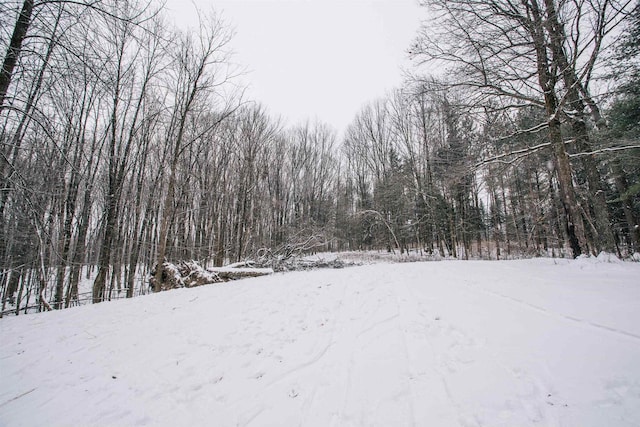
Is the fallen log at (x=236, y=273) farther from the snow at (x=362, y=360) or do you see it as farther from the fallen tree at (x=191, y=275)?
the snow at (x=362, y=360)

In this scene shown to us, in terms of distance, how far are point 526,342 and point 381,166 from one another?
2265 centimetres

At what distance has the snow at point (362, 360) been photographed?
164cm

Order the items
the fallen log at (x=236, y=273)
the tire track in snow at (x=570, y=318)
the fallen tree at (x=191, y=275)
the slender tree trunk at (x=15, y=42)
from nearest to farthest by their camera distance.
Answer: the tire track in snow at (x=570, y=318) → the slender tree trunk at (x=15, y=42) → the fallen tree at (x=191, y=275) → the fallen log at (x=236, y=273)

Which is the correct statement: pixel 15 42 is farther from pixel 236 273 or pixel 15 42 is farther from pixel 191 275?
pixel 236 273

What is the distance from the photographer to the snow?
5.37ft

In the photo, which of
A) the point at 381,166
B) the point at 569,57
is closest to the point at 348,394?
the point at 569,57

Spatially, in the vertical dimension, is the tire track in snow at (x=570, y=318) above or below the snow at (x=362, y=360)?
above

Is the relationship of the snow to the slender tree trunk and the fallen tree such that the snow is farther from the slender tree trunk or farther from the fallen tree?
the slender tree trunk

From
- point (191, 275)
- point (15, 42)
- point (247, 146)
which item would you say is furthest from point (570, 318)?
point (247, 146)

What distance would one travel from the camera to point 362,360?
8.00 feet

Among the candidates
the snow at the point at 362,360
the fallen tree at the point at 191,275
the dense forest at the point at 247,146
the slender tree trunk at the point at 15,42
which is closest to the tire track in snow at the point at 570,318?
the snow at the point at 362,360

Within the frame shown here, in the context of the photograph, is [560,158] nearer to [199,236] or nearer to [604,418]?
[604,418]

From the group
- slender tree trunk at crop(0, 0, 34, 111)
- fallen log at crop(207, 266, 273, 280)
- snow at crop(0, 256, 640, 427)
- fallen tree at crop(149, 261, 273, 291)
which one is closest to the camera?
snow at crop(0, 256, 640, 427)

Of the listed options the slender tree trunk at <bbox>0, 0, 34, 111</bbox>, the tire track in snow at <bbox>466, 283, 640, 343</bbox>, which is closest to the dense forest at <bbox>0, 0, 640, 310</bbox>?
the slender tree trunk at <bbox>0, 0, 34, 111</bbox>
